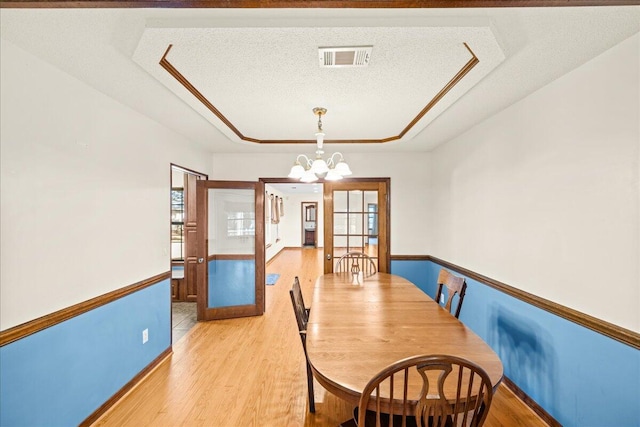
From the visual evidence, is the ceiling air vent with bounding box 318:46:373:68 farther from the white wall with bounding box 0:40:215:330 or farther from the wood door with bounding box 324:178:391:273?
the wood door with bounding box 324:178:391:273

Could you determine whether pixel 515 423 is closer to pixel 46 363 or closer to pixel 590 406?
pixel 590 406

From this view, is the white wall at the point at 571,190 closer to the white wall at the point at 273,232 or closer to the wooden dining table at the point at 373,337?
the wooden dining table at the point at 373,337

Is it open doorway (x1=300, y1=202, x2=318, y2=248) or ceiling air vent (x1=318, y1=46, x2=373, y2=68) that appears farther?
open doorway (x1=300, y1=202, x2=318, y2=248)

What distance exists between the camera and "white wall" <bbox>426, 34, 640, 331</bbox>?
151 cm

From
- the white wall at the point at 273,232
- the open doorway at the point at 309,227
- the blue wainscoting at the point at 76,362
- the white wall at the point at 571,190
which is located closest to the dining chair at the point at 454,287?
the white wall at the point at 571,190

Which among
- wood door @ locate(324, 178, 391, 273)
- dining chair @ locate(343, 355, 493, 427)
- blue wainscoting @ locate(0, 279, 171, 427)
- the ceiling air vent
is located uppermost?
the ceiling air vent

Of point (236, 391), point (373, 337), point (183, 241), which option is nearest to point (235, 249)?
point (183, 241)

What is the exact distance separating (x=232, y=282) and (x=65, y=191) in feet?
8.23

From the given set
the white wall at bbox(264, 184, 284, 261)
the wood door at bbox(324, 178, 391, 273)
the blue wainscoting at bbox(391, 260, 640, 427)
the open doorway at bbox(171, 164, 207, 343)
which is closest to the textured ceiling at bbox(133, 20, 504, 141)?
the wood door at bbox(324, 178, 391, 273)

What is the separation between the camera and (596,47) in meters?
1.56

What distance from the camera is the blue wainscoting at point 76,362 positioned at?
1.55 meters

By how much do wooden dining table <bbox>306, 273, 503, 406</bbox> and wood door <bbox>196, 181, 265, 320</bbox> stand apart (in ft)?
5.93

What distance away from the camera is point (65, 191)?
1854mm

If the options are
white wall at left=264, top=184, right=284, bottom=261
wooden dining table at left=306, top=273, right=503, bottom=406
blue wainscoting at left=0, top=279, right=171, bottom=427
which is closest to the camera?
wooden dining table at left=306, top=273, right=503, bottom=406
